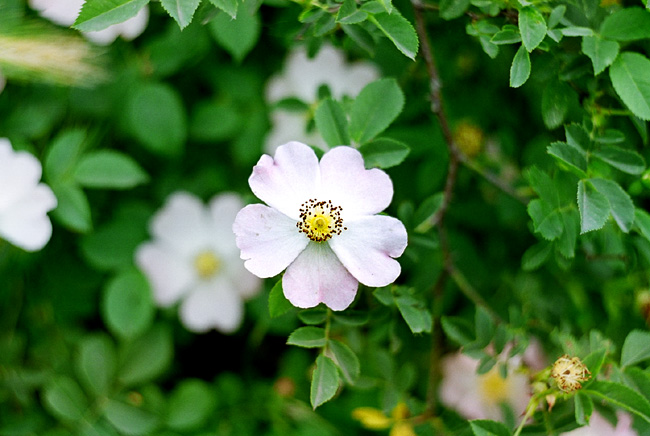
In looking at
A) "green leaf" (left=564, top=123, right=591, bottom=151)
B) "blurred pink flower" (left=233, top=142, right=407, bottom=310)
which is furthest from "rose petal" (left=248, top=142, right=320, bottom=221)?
"green leaf" (left=564, top=123, right=591, bottom=151)

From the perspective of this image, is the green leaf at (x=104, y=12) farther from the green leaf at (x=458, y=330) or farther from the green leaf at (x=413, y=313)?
the green leaf at (x=458, y=330)

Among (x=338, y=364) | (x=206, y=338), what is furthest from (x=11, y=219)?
(x=206, y=338)

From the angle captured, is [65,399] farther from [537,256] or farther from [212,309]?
[537,256]

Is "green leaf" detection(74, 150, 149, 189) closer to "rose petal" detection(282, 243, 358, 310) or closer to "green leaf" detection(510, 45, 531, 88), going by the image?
"rose petal" detection(282, 243, 358, 310)

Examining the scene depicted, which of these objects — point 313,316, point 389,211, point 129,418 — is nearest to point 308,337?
point 313,316

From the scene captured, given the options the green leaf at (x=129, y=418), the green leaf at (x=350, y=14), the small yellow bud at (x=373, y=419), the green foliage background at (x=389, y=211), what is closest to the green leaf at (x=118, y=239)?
the green foliage background at (x=389, y=211)
